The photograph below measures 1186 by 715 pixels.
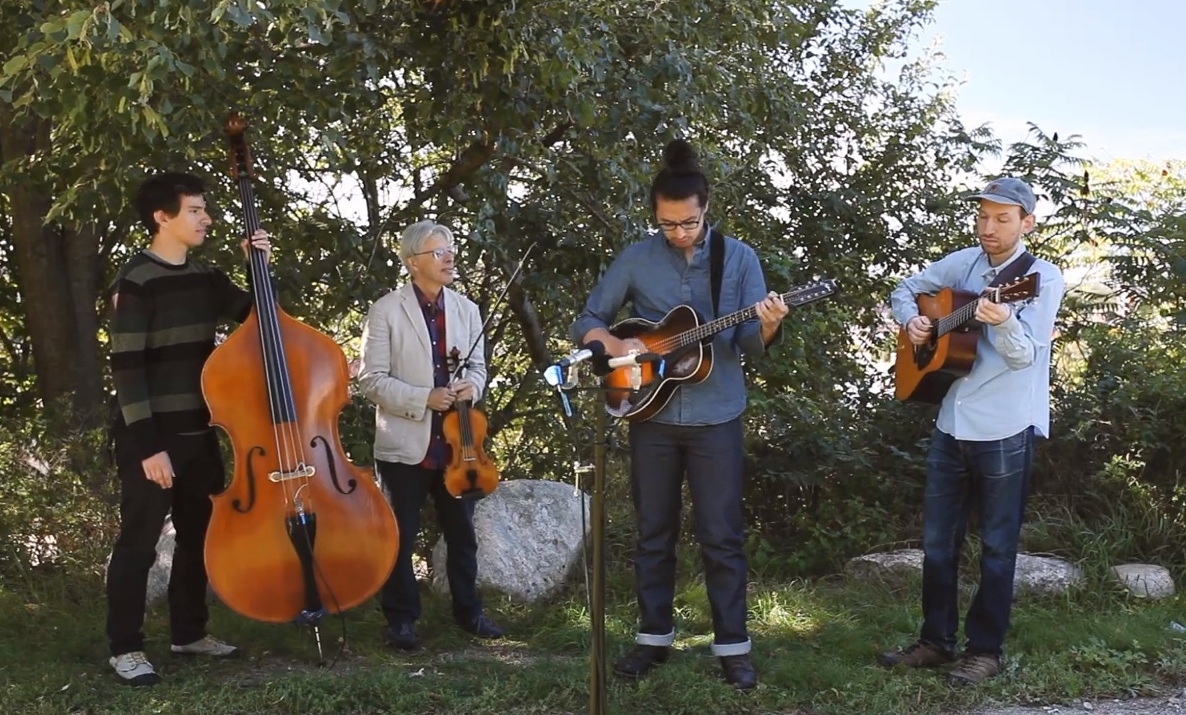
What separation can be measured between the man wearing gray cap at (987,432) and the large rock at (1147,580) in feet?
4.48

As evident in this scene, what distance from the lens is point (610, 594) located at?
565 centimetres

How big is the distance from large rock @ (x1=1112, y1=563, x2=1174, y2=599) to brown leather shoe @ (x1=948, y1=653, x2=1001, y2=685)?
1408 millimetres

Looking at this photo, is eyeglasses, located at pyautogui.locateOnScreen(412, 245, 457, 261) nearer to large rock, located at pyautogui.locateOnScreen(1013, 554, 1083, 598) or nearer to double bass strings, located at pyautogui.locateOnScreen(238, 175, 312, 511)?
double bass strings, located at pyautogui.locateOnScreen(238, 175, 312, 511)

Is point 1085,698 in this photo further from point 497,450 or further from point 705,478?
point 497,450

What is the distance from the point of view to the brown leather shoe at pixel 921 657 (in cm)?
444

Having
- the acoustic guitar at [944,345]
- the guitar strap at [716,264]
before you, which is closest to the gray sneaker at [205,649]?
the guitar strap at [716,264]

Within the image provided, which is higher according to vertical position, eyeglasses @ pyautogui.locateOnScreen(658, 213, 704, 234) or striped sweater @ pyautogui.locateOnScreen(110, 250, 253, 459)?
eyeglasses @ pyautogui.locateOnScreen(658, 213, 704, 234)

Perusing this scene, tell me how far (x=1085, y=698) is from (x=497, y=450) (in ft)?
12.1

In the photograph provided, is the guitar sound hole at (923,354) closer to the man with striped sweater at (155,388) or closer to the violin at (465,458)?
the violin at (465,458)

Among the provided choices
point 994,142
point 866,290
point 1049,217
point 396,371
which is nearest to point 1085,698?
point 396,371

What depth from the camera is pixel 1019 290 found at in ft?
12.7

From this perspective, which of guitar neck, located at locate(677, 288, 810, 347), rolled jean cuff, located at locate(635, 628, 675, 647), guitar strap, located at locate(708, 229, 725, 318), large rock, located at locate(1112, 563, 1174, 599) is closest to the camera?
guitar neck, located at locate(677, 288, 810, 347)

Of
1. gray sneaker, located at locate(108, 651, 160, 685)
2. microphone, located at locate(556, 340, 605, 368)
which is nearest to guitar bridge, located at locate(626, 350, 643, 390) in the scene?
microphone, located at locate(556, 340, 605, 368)

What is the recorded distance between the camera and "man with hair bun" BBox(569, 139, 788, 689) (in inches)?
166
